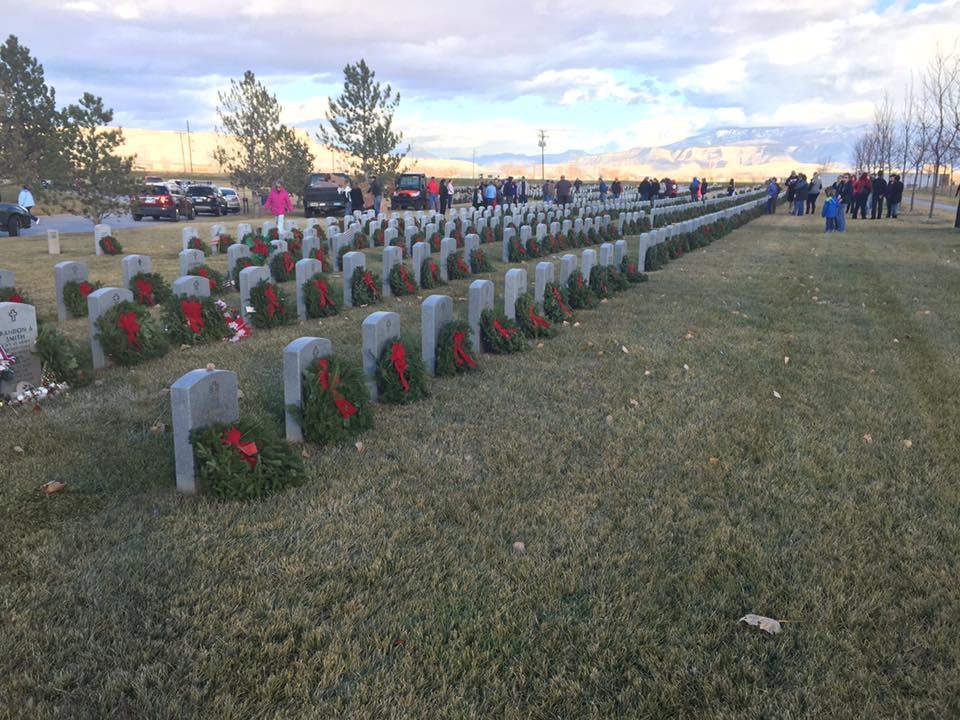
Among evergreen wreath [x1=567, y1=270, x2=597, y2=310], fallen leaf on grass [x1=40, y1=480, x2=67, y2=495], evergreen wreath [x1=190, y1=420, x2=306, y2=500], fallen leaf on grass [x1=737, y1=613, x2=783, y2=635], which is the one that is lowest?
fallen leaf on grass [x1=737, y1=613, x2=783, y2=635]

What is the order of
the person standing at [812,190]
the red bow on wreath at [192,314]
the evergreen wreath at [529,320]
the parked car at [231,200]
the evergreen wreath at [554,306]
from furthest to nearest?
1. the parked car at [231,200]
2. the person standing at [812,190]
3. the evergreen wreath at [554,306]
4. the evergreen wreath at [529,320]
5. the red bow on wreath at [192,314]

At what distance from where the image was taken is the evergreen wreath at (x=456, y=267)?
13.3 m

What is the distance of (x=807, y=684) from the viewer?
9.32 ft

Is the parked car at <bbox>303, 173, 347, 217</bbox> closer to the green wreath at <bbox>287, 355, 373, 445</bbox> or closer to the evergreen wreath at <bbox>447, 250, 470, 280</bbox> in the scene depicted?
the evergreen wreath at <bbox>447, 250, 470, 280</bbox>

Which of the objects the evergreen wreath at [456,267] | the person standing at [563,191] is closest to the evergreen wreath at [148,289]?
the evergreen wreath at [456,267]

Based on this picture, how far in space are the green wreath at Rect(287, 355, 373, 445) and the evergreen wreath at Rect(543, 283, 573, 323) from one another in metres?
4.51

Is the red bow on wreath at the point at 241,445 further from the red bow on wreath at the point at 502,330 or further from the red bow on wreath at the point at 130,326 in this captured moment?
the red bow on wreath at the point at 502,330

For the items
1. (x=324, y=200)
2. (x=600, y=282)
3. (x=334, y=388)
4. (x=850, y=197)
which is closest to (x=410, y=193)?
(x=324, y=200)

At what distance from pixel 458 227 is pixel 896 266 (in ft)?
33.5

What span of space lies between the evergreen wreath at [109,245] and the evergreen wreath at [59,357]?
37.8 feet

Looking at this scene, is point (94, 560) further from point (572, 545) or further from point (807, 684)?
point (807, 684)

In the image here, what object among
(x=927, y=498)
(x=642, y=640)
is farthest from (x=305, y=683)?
(x=927, y=498)

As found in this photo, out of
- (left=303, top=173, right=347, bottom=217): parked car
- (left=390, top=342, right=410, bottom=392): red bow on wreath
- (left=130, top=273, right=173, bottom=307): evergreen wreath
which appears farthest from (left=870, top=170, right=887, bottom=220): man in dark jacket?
(left=390, top=342, right=410, bottom=392): red bow on wreath

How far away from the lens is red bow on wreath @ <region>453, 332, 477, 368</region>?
22.9ft
